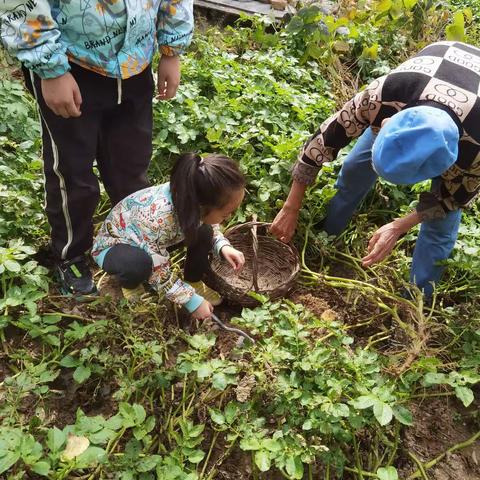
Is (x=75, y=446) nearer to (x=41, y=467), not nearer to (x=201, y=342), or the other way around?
(x=41, y=467)

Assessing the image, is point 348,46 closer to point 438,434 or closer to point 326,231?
point 326,231

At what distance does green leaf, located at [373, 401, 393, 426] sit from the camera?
1.50m

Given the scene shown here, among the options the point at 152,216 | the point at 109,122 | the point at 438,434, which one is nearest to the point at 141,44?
the point at 109,122

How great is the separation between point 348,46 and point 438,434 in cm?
302

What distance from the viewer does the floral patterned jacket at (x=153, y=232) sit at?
1940 millimetres

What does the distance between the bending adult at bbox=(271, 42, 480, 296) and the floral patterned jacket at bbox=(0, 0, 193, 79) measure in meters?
0.75

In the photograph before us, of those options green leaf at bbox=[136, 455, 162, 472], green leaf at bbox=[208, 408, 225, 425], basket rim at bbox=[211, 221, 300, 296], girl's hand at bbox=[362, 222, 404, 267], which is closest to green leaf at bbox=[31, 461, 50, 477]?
green leaf at bbox=[136, 455, 162, 472]

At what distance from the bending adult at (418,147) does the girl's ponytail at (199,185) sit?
502mm

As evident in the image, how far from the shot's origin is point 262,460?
1485mm

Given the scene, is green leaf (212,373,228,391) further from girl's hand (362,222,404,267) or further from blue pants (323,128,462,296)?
blue pants (323,128,462,296)

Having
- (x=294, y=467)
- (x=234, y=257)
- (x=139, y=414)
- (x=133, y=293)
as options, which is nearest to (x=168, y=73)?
(x=234, y=257)

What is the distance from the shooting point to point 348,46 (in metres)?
3.99

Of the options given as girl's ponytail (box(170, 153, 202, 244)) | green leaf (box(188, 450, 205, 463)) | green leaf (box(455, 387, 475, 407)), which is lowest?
green leaf (box(188, 450, 205, 463))

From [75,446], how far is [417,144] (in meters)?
1.37
